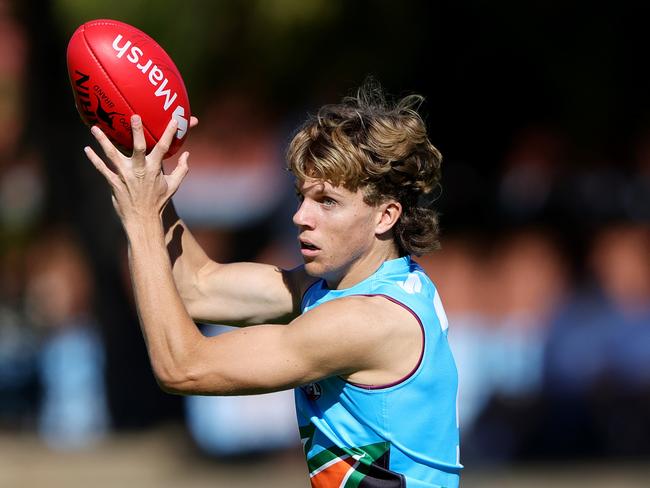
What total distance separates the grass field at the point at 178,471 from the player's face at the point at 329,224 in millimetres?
6084

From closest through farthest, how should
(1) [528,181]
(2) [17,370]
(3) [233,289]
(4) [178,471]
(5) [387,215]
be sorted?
(5) [387,215], (3) [233,289], (4) [178,471], (1) [528,181], (2) [17,370]

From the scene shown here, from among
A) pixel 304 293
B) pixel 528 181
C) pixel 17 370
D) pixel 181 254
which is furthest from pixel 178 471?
pixel 304 293

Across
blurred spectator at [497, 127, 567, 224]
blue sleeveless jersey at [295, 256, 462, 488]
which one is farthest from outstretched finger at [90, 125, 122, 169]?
blurred spectator at [497, 127, 567, 224]

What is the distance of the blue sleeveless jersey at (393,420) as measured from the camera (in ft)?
11.3

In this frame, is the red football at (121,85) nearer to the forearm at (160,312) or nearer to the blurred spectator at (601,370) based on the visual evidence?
the forearm at (160,312)

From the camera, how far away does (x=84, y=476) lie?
10227 millimetres

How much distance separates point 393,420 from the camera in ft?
11.3

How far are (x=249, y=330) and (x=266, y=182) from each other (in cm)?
863

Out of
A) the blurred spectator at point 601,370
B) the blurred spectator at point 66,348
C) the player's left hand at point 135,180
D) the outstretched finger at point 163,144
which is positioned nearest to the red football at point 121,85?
the outstretched finger at point 163,144

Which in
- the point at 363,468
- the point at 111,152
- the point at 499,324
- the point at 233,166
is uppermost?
the point at 111,152

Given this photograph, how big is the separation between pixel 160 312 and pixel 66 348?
10038mm

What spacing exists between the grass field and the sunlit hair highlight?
19.4ft

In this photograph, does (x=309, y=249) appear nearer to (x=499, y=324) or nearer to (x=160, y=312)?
(x=160, y=312)

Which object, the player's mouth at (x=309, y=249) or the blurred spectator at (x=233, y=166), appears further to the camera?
the blurred spectator at (x=233, y=166)
